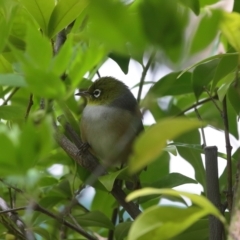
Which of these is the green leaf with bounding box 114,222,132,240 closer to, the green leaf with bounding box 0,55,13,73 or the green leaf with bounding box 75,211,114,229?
the green leaf with bounding box 75,211,114,229

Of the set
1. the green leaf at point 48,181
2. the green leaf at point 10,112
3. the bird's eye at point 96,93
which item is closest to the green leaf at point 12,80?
the green leaf at point 10,112

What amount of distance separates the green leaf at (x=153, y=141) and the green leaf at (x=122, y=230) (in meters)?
0.45

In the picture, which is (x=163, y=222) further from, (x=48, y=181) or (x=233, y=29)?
(x=48, y=181)

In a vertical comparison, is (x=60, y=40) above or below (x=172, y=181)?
above

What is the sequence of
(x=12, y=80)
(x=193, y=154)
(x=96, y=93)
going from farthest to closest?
(x=96, y=93)
(x=193, y=154)
(x=12, y=80)

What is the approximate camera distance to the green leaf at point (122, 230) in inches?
28.4

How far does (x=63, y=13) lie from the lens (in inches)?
22.0

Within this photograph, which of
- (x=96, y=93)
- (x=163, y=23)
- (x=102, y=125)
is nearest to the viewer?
(x=163, y=23)

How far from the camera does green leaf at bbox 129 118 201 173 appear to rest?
0.87 feet

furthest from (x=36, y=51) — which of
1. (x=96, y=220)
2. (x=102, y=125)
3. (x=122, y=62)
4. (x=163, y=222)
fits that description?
(x=102, y=125)

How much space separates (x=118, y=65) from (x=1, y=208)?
24 cm

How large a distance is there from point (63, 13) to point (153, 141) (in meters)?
0.32

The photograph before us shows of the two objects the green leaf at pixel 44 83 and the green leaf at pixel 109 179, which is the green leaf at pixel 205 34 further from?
the green leaf at pixel 109 179

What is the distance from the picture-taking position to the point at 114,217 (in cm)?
87
